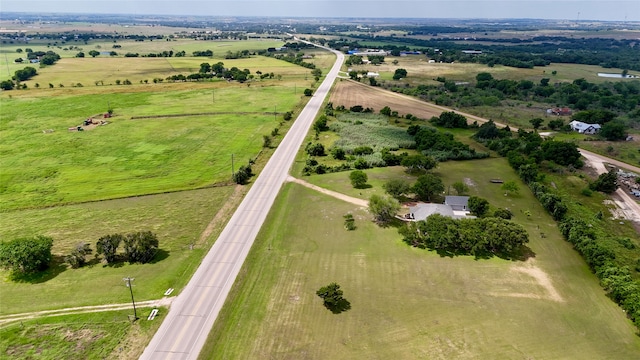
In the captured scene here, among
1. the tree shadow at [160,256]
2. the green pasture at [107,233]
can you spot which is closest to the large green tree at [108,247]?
the green pasture at [107,233]

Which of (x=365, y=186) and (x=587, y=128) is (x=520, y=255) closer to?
(x=365, y=186)

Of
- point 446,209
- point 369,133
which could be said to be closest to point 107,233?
point 446,209

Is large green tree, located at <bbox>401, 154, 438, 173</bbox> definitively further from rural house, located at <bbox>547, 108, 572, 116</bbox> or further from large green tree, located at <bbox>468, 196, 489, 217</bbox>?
rural house, located at <bbox>547, 108, 572, 116</bbox>

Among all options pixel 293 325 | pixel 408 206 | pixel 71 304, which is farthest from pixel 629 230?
pixel 71 304

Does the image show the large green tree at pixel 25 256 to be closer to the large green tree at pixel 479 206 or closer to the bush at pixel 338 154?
the bush at pixel 338 154

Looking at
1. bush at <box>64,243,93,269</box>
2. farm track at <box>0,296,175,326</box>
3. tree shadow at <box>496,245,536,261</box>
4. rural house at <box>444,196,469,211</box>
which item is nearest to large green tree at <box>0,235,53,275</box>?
bush at <box>64,243,93,269</box>
